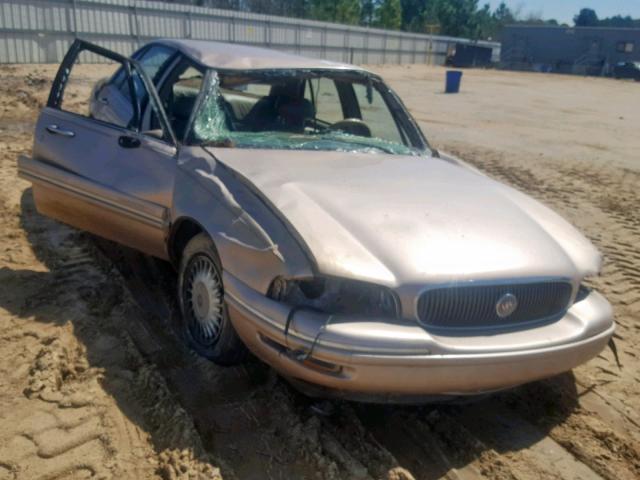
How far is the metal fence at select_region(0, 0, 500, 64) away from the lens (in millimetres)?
19516

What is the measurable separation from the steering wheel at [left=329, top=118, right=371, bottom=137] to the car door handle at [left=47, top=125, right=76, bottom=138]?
1791mm

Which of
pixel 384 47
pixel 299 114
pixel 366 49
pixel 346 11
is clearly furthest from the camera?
pixel 346 11

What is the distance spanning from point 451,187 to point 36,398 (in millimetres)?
2432

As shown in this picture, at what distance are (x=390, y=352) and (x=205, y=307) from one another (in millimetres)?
1232

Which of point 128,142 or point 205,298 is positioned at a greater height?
point 128,142

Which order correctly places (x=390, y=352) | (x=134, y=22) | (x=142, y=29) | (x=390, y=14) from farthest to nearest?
(x=390, y=14) → (x=142, y=29) → (x=134, y=22) → (x=390, y=352)

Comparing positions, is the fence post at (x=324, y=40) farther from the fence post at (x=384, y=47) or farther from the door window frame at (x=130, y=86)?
the door window frame at (x=130, y=86)

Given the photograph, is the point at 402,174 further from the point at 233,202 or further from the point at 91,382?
the point at 91,382

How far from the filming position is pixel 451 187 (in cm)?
381

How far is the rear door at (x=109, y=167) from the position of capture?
4016 millimetres

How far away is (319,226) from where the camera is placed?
120 inches

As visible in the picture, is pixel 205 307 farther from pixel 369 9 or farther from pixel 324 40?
pixel 369 9

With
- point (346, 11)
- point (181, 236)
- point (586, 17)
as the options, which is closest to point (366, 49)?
point (346, 11)

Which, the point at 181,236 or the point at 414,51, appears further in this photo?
the point at 414,51
